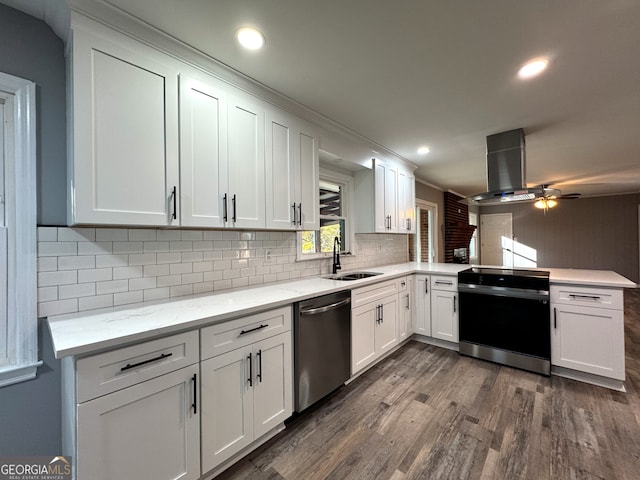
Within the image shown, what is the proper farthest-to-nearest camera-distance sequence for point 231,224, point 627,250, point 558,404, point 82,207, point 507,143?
point 627,250
point 507,143
point 558,404
point 231,224
point 82,207

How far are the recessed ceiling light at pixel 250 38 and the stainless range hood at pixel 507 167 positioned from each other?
2.74 meters

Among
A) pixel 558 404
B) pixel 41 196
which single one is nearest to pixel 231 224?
pixel 41 196

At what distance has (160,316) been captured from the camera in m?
1.37

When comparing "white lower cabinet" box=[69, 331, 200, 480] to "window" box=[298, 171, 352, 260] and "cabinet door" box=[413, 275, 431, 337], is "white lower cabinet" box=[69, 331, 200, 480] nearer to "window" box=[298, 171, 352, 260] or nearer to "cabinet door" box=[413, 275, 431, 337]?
"window" box=[298, 171, 352, 260]

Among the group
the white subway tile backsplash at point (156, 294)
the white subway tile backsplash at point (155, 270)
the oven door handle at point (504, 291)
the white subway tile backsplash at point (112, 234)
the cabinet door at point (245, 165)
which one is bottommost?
the oven door handle at point (504, 291)

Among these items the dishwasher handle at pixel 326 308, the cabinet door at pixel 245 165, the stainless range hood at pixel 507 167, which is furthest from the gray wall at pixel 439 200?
the cabinet door at pixel 245 165

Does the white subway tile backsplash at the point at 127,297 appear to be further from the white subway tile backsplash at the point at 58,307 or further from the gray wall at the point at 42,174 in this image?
the gray wall at the point at 42,174

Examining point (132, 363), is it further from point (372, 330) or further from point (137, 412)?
point (372, 330)

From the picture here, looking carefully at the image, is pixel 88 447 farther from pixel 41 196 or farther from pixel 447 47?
pixel 447 47

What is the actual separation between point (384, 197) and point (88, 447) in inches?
129

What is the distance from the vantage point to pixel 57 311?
4.58ft

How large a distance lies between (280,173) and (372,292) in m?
1.43

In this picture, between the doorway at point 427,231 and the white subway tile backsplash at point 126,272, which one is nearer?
the white subway tile backsplash at point 126,272

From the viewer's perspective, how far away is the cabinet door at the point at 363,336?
2385mm
